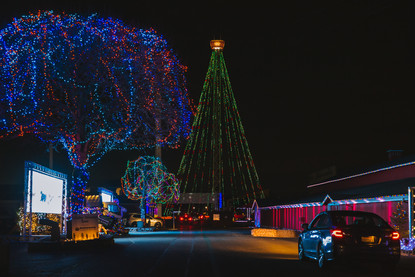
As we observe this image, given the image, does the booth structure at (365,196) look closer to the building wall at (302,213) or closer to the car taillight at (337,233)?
the building wall at (302,213)

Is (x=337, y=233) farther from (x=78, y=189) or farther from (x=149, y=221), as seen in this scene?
(x=149, y=221)

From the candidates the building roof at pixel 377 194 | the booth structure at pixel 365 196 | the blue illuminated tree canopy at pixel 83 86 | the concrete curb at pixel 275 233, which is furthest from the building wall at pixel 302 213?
the blue illuminated tree canopy at pixel 83 86

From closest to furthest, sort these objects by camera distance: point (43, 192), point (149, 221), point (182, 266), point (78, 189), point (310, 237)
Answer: point (182, 266) → point (310, 237) → point (43, 192) → point (78, 189) → point (149, 221)

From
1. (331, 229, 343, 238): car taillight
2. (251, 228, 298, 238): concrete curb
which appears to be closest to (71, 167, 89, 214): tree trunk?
(251, 228, 298, 238): concrete curb

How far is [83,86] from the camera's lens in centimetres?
2727

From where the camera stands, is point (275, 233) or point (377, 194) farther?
point (275, 233)

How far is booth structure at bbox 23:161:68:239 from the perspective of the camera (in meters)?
24.4

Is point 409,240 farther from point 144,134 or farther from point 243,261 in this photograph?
point 144,134

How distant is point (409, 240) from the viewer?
2195 cm

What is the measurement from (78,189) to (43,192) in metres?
3.79

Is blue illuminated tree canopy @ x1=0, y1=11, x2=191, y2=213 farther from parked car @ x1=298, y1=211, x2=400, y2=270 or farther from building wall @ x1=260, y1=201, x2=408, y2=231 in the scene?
parked car @ x1=298, y1=211, x2=400, y2=270

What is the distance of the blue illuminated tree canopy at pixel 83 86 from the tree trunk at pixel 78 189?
0.05 meters

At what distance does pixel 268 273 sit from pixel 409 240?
34.1 ft

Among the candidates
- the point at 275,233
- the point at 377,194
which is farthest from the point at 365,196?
the point at 275,233
